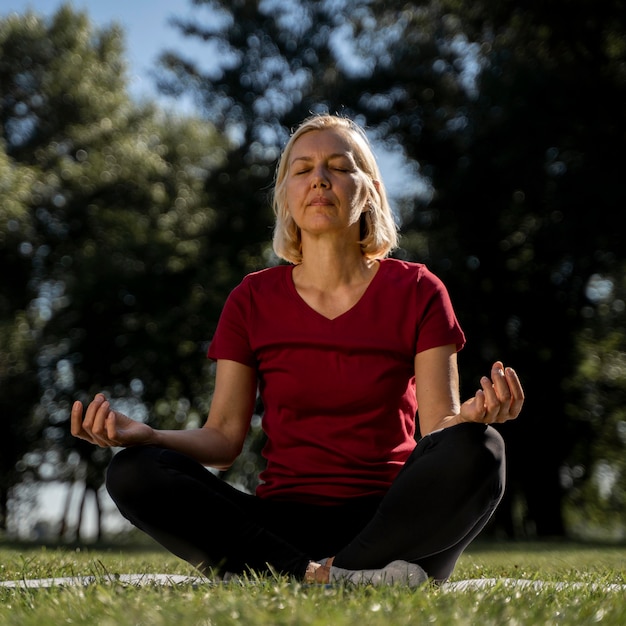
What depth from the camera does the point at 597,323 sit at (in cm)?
1853

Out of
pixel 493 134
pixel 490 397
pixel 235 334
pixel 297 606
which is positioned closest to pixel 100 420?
pixel 235 334

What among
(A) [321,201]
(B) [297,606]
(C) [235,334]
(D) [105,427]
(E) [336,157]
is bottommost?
(B) [297,606]

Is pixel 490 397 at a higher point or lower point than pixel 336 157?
lower

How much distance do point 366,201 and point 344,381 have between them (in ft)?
2.74

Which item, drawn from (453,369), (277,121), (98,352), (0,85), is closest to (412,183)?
(277,121)

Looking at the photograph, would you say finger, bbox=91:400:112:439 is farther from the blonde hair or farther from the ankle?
the blonde hair

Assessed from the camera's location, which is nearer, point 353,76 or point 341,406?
point 341,406

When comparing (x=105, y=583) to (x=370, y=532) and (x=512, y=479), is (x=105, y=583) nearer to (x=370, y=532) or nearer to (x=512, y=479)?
(x=370, y=532)

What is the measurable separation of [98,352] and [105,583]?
60.7 feet

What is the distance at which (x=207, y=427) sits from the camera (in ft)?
11.7

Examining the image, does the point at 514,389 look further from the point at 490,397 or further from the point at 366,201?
the point at 366,201

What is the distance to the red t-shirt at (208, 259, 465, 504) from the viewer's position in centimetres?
337

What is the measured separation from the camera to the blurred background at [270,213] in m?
16.4

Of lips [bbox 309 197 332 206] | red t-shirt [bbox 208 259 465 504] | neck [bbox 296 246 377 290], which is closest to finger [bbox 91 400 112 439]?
red t-shirt [bbox 208 259 465 504]
